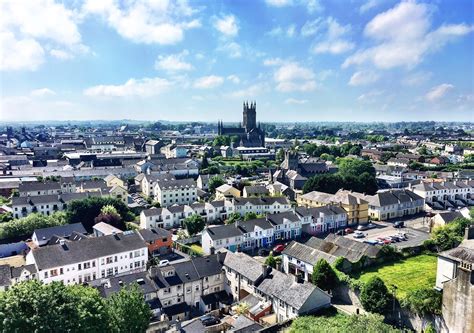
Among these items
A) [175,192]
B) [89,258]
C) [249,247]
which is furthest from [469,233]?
[175,192]

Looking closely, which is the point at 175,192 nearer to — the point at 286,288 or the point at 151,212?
the point at 151,212

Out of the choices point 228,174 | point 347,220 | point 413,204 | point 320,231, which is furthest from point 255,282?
point 228,174

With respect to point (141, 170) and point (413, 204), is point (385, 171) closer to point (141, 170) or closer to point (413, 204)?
point (413, 204)

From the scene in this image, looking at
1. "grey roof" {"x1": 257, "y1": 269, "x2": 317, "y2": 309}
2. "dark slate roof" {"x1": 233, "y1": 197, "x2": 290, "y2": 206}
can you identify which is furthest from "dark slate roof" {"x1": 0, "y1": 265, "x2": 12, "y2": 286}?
"dark slate roof" {"x1": 233, "y1": 197, "x2": 290, "y2": 206}

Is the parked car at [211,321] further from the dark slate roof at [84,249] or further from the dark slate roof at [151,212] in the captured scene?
the dark slate roof at [151,212]

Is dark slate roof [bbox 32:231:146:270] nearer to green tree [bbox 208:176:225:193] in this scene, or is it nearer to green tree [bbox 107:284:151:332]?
green tree [bbox 107:284:151:332]
